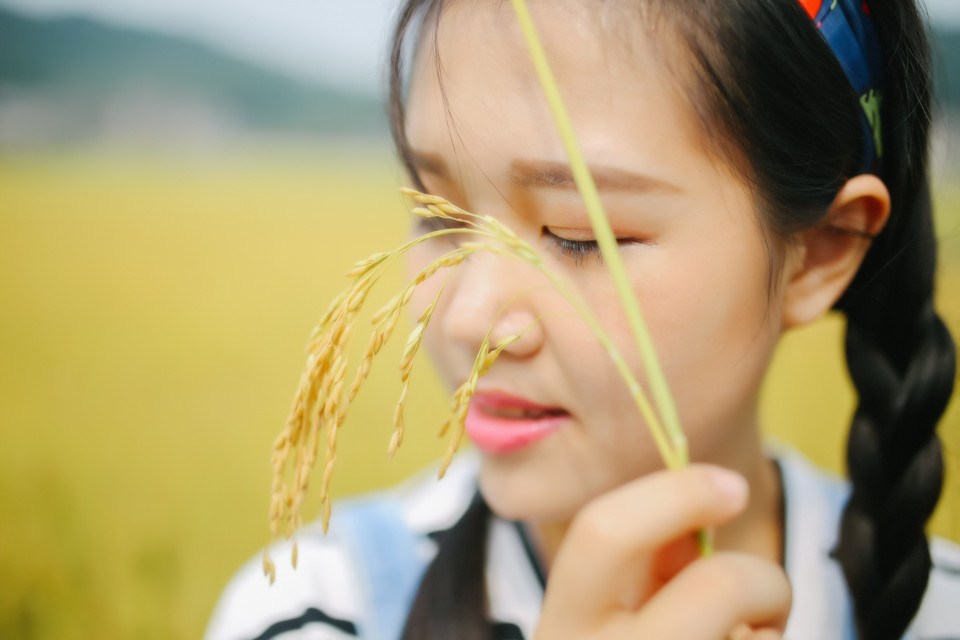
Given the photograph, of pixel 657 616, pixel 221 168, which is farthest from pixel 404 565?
pixel 221 168

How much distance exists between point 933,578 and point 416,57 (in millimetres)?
949

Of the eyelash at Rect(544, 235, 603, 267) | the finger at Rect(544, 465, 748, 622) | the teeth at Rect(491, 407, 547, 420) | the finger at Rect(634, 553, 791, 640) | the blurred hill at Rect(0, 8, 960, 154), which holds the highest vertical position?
the blurred hill at Rect(0, 8, 960, 154)

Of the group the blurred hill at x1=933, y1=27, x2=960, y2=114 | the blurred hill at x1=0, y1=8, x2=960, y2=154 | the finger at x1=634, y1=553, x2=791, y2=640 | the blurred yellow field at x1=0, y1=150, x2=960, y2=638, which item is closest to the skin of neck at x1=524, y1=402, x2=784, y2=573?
the blurred yellow field at x1=0, y1=150, x2=960, y2=638

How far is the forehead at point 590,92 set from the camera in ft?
2.03

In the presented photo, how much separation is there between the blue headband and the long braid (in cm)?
6

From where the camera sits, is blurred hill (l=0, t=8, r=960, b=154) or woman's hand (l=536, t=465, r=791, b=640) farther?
blurred hill (l=0, t=8, r=960, b=154)

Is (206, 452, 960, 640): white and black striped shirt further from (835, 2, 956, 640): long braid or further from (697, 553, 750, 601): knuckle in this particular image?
(697, 553, 750, 601): knuckle

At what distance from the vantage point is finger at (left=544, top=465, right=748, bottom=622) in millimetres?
447

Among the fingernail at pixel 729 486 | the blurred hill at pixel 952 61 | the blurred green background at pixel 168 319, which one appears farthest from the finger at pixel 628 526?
the blurred hill at pixel 952 61

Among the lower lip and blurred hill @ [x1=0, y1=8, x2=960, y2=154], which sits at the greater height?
blurred hill @ [x1=0, y1=8, x2=960, y2=154]

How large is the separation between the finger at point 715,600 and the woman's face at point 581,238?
220 millimetres

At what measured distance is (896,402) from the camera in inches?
34.8

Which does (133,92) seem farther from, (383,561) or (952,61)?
(952,61)

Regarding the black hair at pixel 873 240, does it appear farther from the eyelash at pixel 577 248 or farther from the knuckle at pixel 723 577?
the knuckle at pixel 723 577
